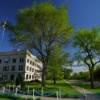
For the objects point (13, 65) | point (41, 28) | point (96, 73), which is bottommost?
point (96, 73)

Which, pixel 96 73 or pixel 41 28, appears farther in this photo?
pixel 96 73

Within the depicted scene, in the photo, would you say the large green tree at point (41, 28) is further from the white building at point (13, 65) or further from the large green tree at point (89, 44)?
the white building at point (13, 65)

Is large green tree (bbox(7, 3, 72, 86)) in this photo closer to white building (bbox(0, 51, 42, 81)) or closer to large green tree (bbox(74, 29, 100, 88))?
large green tree (bbox(74, 29, 100, 88))

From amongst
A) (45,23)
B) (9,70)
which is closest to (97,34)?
(45,23)

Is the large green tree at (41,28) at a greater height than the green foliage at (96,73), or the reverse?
the large green tree at (41,28)

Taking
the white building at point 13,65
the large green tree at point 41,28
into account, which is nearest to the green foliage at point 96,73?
the white building at point 13,65

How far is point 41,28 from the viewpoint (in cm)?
4006

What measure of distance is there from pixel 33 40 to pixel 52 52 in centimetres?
471

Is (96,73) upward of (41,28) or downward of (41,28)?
downward

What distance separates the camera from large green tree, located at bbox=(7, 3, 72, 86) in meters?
39.2

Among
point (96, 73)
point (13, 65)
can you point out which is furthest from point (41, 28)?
point (96, 73)

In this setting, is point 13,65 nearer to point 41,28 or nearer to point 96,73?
point 96,73

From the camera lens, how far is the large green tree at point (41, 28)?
39219mm

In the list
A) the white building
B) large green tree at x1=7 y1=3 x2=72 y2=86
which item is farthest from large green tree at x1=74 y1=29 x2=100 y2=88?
the white building
